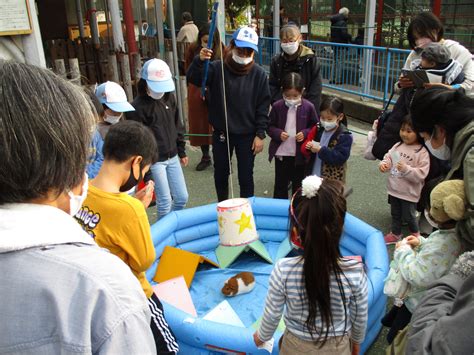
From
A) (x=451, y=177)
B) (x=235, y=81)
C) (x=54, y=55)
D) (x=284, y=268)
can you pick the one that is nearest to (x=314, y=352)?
(x=284, y=268)

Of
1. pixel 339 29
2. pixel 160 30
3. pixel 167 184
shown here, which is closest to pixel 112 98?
pixel 167 184

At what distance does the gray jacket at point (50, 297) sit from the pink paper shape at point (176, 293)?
95.9 inches

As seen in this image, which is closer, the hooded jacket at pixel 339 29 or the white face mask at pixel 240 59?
the white face mask at pixel 240 59

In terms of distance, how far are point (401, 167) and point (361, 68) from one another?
18.0 ft

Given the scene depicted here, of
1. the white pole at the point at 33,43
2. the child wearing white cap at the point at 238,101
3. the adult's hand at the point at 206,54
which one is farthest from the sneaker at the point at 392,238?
the white pole at the point at 33,43

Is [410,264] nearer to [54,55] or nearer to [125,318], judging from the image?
[125,318]

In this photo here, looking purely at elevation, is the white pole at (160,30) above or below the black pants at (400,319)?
above

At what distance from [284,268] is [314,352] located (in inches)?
16.0

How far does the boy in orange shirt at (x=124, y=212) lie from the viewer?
1894 millimetres

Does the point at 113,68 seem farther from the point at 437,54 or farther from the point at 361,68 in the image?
the point at 361,68

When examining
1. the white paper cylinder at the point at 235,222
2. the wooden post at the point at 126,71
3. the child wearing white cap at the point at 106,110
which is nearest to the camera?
the white paper cylinder at the point at 235,222

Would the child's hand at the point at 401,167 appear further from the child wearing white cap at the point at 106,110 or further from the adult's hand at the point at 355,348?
the child wearing white cap at the point at 106,110

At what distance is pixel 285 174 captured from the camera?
436 cm

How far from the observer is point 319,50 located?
9.48m
